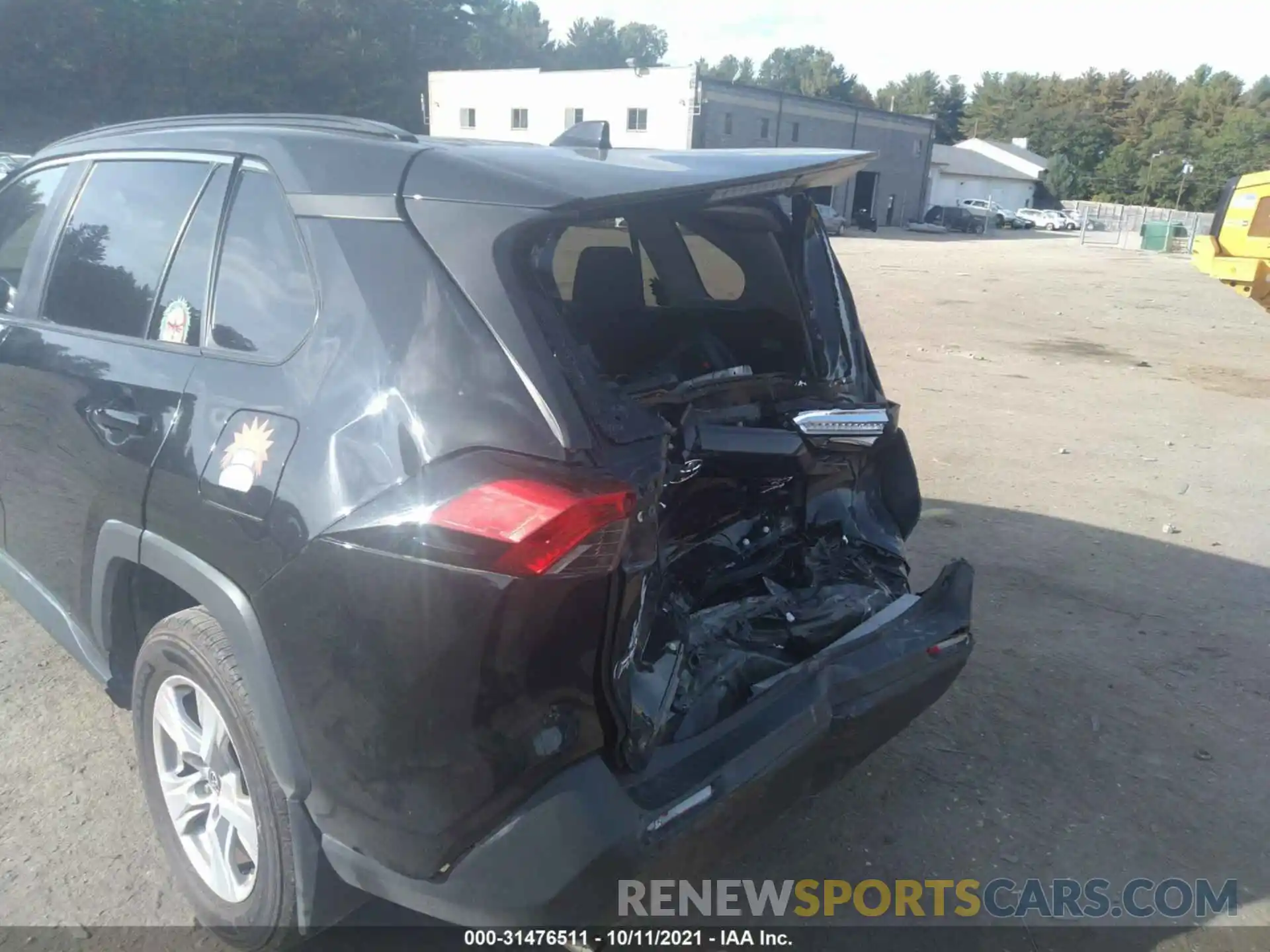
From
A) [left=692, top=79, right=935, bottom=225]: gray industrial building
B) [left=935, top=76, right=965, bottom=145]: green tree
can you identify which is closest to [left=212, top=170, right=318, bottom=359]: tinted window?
[left=692, top=79, right=935, bottom=225]: gray industrial building

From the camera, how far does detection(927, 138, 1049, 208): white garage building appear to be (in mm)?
67875

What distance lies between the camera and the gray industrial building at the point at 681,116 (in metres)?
42.4

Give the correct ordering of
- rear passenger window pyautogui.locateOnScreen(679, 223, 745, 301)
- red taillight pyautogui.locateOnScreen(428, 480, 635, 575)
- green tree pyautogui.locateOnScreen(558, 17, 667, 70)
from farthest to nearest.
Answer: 1. green tree pyautogui.locateOnScreen(558, 17, 667, 70)
2. rear passenger window pyautogui.locateOnScreen(679, 223, 745, 301)
3. red taillight pyautogui.locateOnScreen(428, 480, 635, 575)

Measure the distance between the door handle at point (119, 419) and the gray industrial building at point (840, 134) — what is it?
123 feet

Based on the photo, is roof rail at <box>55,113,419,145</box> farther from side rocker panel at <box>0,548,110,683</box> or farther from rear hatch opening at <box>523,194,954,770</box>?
side rocker panel at <box>0,548,110,683</box>

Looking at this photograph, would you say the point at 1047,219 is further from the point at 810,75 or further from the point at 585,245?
the point at 585,245

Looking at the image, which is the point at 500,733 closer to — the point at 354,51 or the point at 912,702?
the point at 912,702

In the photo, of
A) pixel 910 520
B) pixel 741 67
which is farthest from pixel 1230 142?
pixel 910 520

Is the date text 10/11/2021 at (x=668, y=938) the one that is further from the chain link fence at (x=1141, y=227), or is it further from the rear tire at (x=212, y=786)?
the chain link fence at (x=1141, y=227)

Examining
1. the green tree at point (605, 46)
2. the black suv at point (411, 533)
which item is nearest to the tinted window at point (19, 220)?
the black suv at point (411, 533)

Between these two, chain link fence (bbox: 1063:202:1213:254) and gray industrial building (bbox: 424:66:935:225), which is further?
gray industrial building (bbox: 424:66:935:225)

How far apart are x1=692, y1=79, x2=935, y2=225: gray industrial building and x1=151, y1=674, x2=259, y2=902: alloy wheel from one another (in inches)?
1492

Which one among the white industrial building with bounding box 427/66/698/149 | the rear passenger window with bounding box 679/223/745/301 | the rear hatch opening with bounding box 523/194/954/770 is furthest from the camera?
the white industrial building with bounding box 427/66/698/149

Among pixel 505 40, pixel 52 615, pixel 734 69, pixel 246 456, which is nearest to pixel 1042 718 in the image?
pixel 246 456
